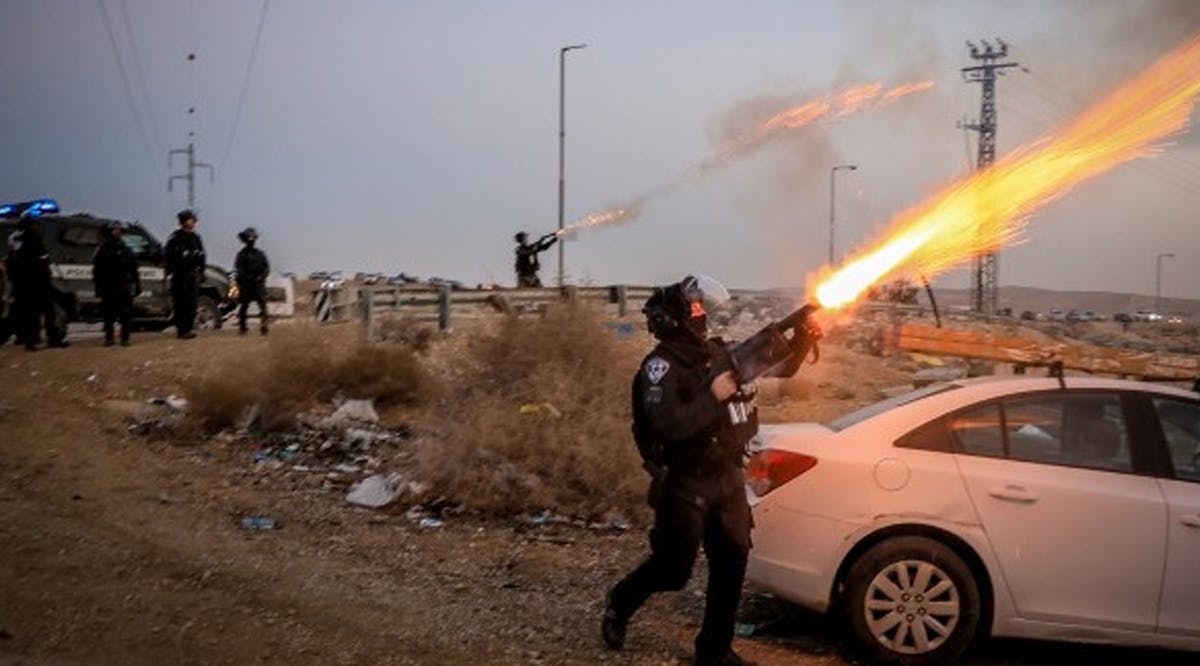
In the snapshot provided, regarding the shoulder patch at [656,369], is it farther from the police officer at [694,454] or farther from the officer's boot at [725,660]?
the officer's boot at [725,660]

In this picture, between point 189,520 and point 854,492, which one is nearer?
point 854,492

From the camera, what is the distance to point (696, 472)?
6004mm

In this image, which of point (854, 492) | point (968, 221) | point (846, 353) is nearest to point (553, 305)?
point (968, 221)

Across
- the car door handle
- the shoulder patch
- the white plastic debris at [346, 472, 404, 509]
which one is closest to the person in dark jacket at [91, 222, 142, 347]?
the white plastic debris at [346, 472, 404, 509]

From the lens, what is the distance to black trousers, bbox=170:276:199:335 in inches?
682

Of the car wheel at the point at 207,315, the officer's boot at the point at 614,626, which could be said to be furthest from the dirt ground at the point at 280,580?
the car wheel at the point at 207,315

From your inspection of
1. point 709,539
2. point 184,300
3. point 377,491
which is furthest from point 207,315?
point 709,539

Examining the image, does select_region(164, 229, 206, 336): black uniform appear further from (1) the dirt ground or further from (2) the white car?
(2) the white car

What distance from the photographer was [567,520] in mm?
9938

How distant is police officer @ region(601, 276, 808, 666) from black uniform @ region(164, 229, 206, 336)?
12372 millimetres

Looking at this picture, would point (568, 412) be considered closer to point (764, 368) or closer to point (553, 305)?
point (553, 305)

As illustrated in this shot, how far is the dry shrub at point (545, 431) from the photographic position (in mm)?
10141

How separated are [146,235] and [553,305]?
958 centimetres

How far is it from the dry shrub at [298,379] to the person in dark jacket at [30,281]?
3.84m
